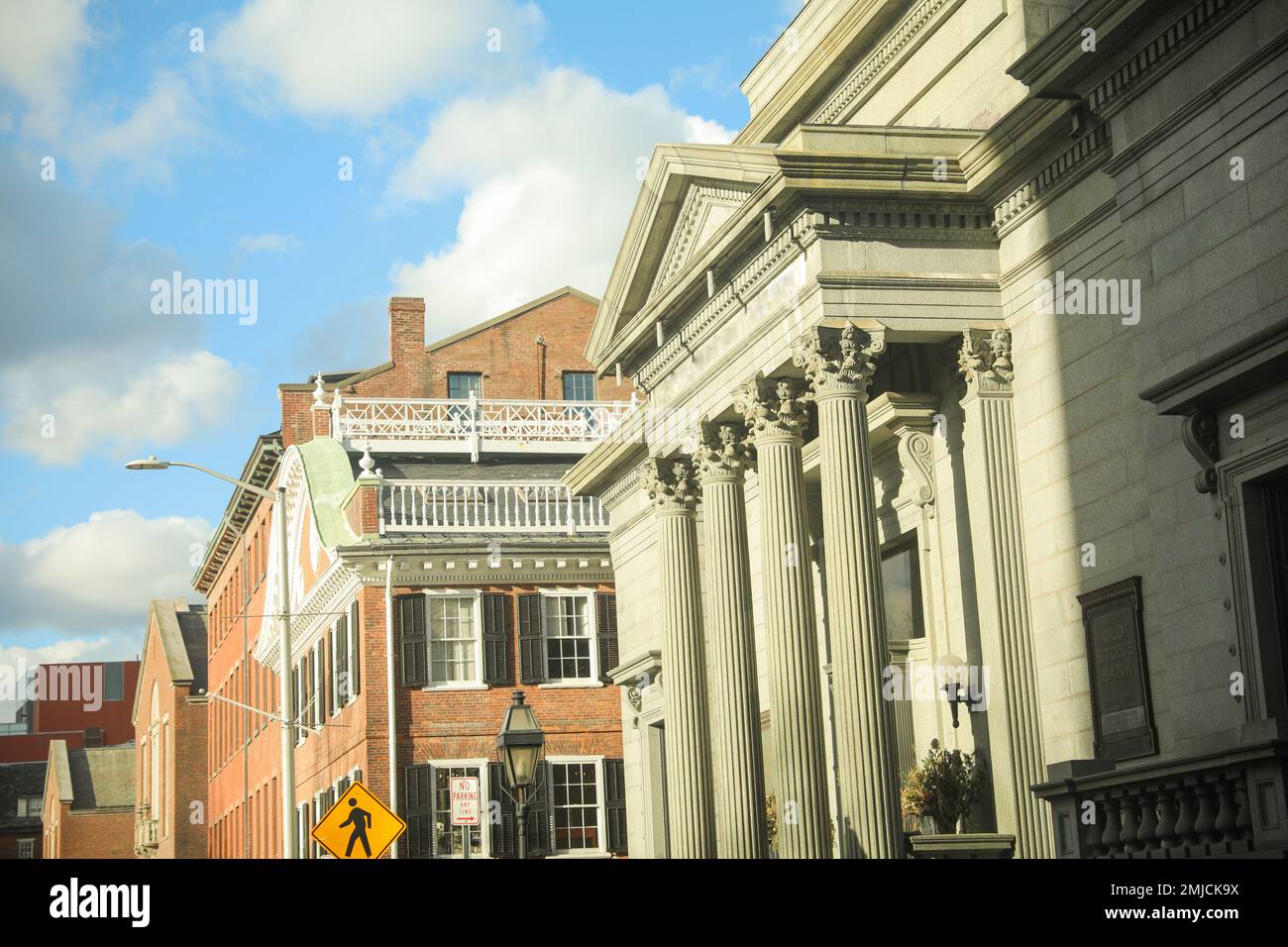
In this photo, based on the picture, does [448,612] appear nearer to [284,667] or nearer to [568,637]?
[568,637]

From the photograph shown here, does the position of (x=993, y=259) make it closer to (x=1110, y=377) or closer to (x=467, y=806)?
(x=1110, y=377)

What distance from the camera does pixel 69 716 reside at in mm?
124000

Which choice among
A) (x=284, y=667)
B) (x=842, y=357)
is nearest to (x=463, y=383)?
(x=284, y=667)

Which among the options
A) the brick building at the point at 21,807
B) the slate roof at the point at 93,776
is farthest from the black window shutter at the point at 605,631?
the brick building at the point at 21,807

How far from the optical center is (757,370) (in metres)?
21.5

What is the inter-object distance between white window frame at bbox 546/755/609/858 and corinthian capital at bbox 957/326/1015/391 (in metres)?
19.8

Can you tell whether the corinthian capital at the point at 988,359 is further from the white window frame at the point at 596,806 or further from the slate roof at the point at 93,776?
the slate roof at the point at 93,776

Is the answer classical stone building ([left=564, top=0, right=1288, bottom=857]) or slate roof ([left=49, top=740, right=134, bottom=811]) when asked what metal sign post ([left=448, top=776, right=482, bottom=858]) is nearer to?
classical stone building ([left=564, top=0, right=1288, bottom=857])

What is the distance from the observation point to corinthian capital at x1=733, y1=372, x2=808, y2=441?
2123 cm

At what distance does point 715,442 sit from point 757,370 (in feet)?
8.20

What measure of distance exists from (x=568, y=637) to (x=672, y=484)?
15390 millimetres

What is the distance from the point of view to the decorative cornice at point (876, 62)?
77.8 feet

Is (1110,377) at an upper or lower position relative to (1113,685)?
upper
